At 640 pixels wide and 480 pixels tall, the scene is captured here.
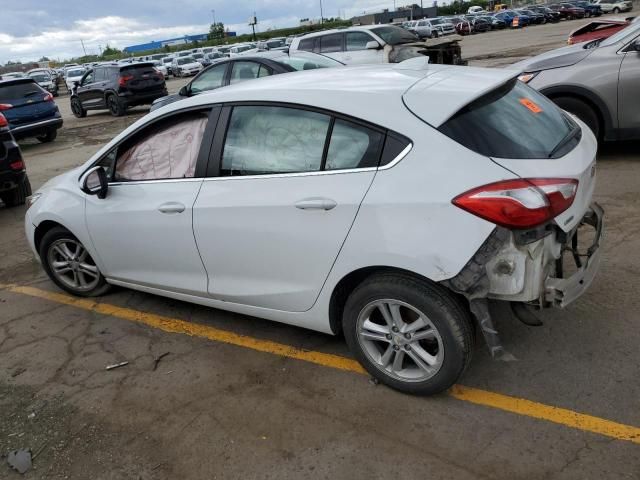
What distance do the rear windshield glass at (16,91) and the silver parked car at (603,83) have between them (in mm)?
12017

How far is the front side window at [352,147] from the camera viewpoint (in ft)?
8.98

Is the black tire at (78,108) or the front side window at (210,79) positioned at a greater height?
the front side window at (210,79)

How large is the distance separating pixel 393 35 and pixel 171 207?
41.8ft

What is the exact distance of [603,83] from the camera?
6.19 meters

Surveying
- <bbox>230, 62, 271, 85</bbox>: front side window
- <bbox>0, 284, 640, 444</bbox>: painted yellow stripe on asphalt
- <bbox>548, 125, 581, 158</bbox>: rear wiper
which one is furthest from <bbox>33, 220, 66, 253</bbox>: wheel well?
<bbox>230, 62, 271, 85</bbox>: front side window

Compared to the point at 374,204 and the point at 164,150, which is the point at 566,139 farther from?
the point at 164,150

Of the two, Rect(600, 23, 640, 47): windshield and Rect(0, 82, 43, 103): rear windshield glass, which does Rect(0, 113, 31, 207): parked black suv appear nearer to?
Rect(0, 82, 43, 103): rear windshield glass

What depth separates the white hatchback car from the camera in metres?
2.51

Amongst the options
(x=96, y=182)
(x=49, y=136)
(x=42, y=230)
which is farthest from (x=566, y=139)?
(x=49, y=136)

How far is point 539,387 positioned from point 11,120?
548 inches

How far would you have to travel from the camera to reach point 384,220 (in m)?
2.63

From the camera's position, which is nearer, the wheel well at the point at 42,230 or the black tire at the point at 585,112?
the wheel well at the point at 42,230

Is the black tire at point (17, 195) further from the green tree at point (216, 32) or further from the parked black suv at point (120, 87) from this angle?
the green tree at point (216, 32)

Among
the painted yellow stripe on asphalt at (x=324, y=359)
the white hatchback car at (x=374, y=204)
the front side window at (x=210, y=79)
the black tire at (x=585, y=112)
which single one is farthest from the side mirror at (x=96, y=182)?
the front side window at (x=210, y=79)
